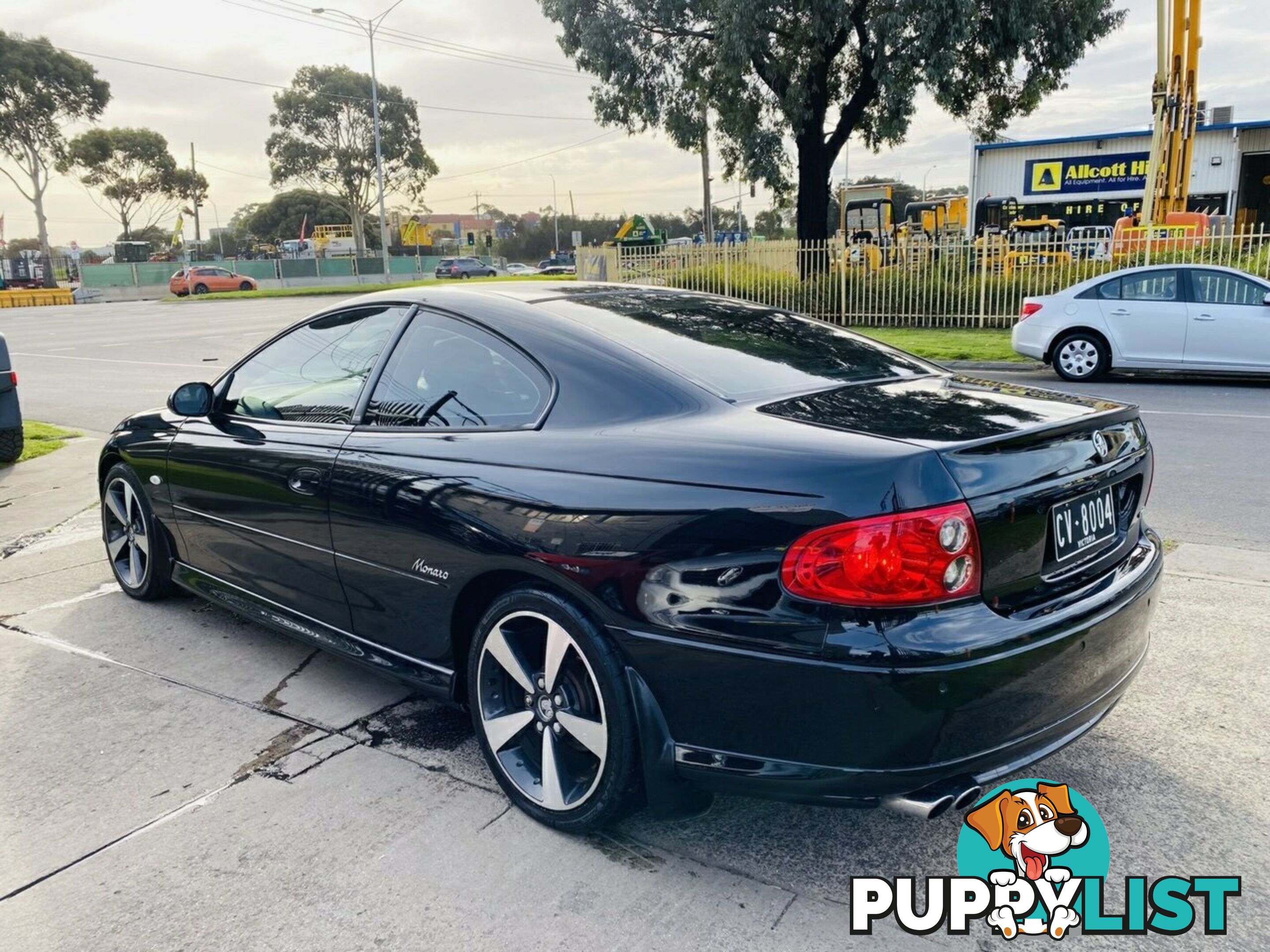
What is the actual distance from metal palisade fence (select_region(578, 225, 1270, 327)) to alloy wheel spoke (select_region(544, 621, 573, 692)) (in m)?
17.2

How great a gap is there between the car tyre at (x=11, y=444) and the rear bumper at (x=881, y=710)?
8.02 metres

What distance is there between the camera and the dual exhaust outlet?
233 centimetres

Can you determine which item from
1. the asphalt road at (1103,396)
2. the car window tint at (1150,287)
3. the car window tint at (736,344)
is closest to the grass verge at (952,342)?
the asphalt road at (1103,396)

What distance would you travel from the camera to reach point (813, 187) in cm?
2189

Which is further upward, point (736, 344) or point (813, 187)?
point (813, 187)

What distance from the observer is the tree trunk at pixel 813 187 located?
71.2ft

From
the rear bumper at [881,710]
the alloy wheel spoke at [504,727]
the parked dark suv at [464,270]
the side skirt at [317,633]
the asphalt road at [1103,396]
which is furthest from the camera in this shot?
the parked dark suv at [464,270]

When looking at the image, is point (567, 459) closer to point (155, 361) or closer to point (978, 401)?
point (978, 401)

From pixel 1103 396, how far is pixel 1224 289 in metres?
1.91

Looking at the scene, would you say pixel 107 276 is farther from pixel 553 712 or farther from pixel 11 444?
pixel 553 712

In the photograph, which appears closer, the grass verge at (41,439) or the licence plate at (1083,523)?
the licence plate at (1083,523)

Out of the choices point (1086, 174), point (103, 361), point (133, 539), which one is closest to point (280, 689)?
point (133, 539)

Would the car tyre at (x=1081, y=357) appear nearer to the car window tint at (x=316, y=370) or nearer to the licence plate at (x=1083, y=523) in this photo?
the licence plate at (x=1083, y=523)

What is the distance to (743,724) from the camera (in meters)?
2.43
